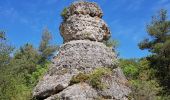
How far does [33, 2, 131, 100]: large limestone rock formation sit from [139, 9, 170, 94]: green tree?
77.9 feet

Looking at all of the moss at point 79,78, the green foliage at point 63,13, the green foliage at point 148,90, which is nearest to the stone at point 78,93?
the moss at point 79,78

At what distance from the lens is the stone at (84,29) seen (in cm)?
1839

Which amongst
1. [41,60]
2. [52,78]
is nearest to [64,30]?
[52,78]

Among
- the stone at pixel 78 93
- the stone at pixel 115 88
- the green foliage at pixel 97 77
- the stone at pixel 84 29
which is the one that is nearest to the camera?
the stone at pixel 78 93

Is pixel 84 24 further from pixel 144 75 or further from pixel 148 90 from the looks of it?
pixel 144 75

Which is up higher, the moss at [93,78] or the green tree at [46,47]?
the green tree at [46,47]

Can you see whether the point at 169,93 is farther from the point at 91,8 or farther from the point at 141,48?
the point at 91,8

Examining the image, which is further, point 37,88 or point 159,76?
point 159,76

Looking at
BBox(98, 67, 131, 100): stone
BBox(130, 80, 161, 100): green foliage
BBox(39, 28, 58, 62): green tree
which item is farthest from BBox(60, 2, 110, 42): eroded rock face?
BBox(39, 28, 58, 62): green tree

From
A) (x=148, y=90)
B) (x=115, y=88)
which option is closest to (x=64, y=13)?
(x=115, y=88)

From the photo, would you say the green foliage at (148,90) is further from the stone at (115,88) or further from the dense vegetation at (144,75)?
the stone at (115,88)

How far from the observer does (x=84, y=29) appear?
60.6ft

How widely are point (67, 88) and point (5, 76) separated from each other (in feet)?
56.1

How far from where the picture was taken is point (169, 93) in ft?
134
